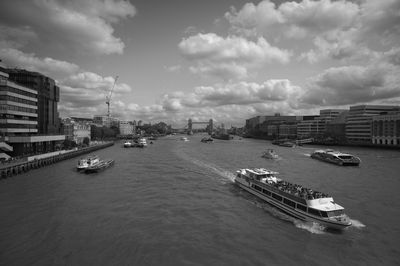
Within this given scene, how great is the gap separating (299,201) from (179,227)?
41.0 ft

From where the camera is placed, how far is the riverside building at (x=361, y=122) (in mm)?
147250

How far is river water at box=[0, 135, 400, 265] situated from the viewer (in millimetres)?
20125

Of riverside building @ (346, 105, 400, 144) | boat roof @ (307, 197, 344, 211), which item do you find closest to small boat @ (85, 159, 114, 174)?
boat roof @ (307, 197, 344, 211)

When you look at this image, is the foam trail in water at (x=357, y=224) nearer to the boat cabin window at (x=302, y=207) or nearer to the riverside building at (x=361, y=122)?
the boat cabin window at (x=302, y=207)

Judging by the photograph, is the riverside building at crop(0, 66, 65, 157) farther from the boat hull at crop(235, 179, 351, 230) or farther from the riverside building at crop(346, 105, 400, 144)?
the riverside building at crop(346, 105, 400, 144)

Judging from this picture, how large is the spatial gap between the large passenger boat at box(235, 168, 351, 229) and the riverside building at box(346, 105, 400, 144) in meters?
130

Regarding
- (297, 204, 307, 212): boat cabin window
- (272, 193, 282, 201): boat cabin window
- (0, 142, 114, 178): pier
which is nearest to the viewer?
(297, 204, 307, 212): boat cabin window

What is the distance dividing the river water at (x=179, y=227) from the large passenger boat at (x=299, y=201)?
0.91 meters

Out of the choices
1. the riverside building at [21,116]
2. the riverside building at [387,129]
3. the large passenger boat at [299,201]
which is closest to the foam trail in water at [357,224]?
the large passenger boat at [299,201]

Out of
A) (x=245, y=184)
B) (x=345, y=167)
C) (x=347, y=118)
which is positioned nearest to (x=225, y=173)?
(x=245, y=184)

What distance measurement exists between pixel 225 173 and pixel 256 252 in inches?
1328

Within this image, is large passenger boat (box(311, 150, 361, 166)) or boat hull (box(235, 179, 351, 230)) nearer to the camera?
boat hull (box(235, 179, 351, 230))

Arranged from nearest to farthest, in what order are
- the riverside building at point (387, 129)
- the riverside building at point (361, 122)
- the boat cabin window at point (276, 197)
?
the boat cabin window at point (276, 197)
the riverside building at point (387, 129)
the riverside building at point (361, 122)

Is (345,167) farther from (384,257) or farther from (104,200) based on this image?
(104,200)
